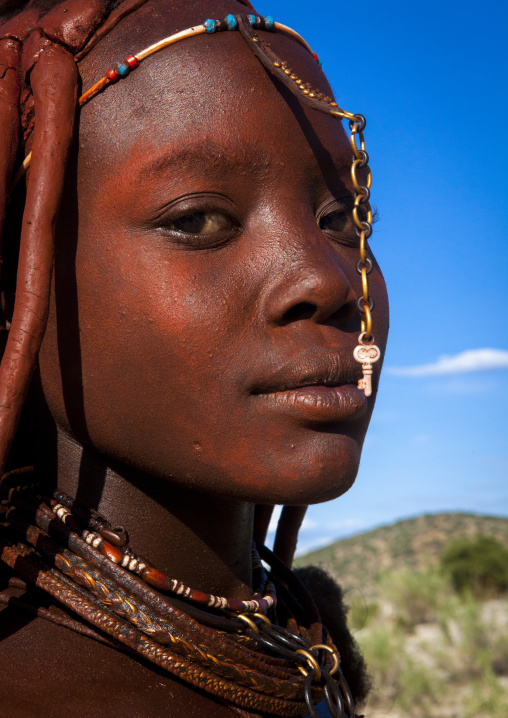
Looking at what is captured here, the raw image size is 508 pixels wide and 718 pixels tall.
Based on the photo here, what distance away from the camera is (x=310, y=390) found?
73.7 inches

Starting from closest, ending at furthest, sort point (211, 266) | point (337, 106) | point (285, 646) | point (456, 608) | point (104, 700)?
point (104, 700), point (211, 266), point (337, 106), point (285, 646), point (456, 608)

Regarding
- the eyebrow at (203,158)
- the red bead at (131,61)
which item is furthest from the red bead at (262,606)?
the red bead at (131,61)

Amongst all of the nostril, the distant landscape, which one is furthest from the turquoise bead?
the distant landscape

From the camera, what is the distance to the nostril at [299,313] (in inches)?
74.5

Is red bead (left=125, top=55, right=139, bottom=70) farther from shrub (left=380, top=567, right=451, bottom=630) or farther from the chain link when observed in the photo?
shrub (left=380, top=567, right=451, bottom=630)

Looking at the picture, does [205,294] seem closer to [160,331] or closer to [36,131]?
[160,331]

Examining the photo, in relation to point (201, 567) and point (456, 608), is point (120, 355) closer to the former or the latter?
point (201, 567)

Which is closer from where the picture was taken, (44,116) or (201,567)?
(44,116)

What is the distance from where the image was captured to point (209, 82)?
197 centimetres

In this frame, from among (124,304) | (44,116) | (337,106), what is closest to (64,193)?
(44,116)

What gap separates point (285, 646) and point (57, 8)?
1.88 metres

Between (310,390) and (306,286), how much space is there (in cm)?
25

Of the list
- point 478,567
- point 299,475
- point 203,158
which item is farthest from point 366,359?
point 478,567

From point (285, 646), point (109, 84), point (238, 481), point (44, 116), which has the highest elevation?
point (109, 84)
